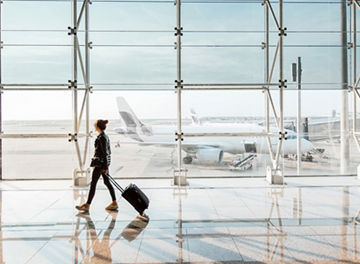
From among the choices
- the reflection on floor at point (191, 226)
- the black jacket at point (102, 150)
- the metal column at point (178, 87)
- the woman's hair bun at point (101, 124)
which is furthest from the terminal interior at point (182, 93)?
the woman's hair bun at point (101, 124)

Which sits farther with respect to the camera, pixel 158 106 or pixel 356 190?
pixel 158 106

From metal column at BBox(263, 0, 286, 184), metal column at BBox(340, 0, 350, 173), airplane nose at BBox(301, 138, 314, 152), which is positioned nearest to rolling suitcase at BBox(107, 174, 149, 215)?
metal column at BBox(263, 0, 286, 184)

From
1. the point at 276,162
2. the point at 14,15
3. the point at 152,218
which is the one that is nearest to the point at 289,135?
the point at 276,162

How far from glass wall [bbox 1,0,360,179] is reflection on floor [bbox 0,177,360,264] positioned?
1.19 metres

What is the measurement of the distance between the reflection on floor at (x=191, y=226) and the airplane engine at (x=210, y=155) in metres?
1.24

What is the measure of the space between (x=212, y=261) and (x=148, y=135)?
430cm

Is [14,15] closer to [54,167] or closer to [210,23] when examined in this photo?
[54,167]

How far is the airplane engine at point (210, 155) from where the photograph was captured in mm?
7164

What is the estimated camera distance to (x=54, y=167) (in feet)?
22.6

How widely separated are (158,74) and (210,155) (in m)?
1.98

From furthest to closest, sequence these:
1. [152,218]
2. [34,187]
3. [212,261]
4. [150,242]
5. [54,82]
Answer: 1. [54,82]
2. [34,187]
3. [152,218]
4. [150,242]
5. [212,261]

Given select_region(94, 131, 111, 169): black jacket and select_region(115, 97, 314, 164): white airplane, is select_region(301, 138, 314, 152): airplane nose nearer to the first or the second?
select_region(115, 97, 314, 164): white airplane

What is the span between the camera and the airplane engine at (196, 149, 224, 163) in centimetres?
716

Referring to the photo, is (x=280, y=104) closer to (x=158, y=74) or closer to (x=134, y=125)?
(x=158, y=74)
